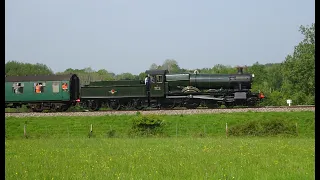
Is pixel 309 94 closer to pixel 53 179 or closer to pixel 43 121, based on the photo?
pixel 43 121

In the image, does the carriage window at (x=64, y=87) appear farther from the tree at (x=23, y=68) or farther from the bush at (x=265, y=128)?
the tree at (x=23, y=68)

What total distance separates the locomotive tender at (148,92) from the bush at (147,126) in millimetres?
7171

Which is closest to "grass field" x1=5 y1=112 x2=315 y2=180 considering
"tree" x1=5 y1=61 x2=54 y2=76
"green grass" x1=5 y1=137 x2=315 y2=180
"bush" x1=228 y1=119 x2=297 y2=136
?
"green grass" x1=5 y1=137 x2=315 y2=180

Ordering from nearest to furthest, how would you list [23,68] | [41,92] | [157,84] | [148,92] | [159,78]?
[157,84] < [148,92] < [159,78] < [41,92] < [23,68]

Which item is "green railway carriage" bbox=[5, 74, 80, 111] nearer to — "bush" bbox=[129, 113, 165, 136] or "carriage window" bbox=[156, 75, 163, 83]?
"carriage window" bbox=[156, 75, 163, 83]

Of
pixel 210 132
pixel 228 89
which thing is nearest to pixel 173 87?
pixel 228 89

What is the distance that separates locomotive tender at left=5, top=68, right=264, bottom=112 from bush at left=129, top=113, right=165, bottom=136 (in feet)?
23.5

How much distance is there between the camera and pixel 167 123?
26.5m

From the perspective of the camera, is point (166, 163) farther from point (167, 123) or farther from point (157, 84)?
point (157, 84)

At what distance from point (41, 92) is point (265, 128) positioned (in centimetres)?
1997

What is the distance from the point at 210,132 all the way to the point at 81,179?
16.6m

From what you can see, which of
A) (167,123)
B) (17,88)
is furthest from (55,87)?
(167,123)

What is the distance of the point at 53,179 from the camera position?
9.71 meters

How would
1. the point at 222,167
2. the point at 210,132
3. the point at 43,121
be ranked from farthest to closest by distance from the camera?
1. the point at 43,121
2. the point at 210,132
3. the point at 222,167
